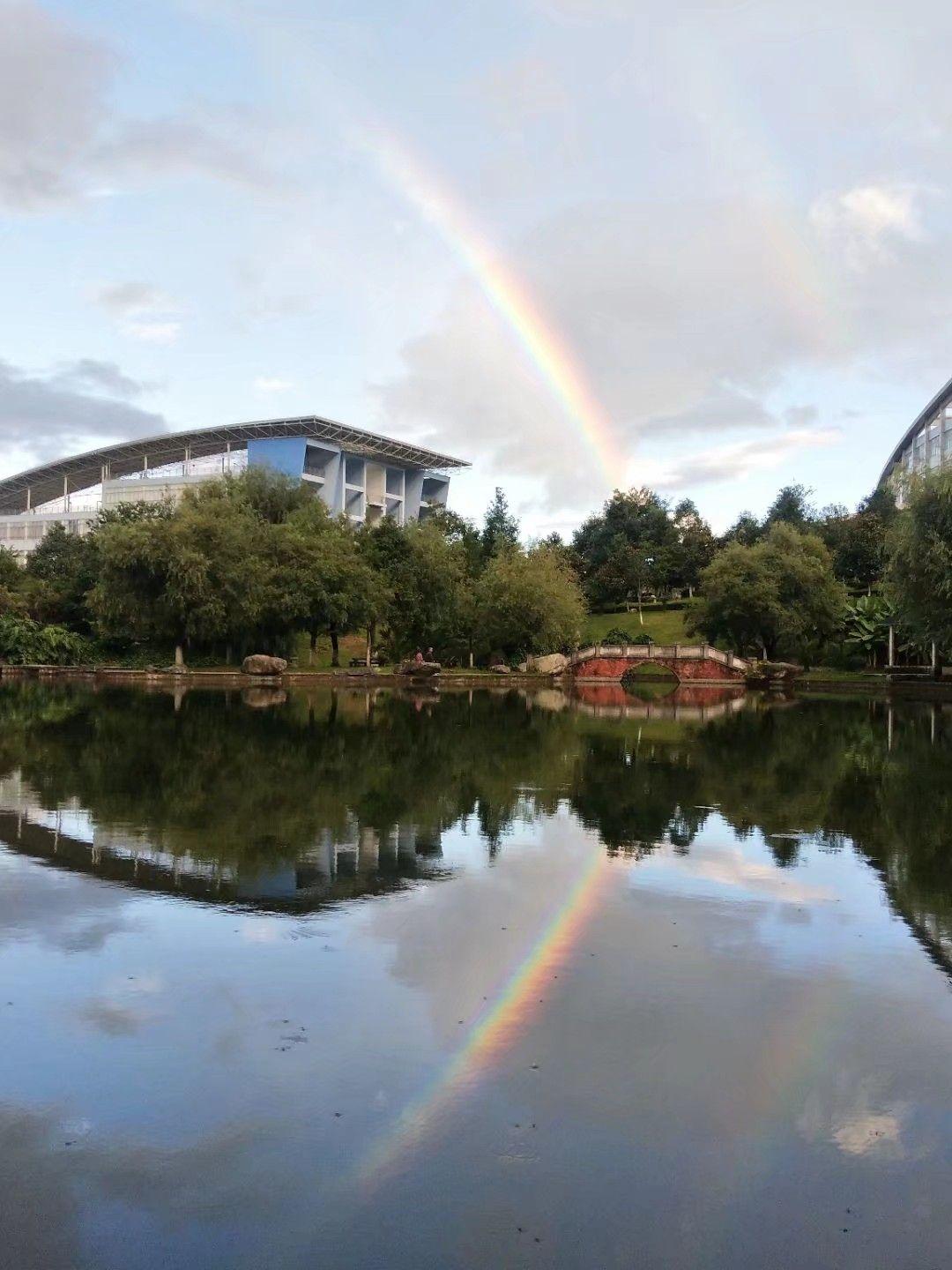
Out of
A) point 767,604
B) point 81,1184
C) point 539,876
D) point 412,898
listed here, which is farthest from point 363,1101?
point 767,604

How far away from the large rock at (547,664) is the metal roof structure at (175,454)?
140 feet

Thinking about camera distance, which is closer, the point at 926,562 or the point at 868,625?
the point at 926,562

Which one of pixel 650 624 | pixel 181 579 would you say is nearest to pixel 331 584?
pixel 181 579

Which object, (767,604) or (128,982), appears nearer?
(128,982)

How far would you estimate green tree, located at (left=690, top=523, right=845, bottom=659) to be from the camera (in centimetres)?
8000

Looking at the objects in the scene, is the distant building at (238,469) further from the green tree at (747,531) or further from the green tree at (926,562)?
the green tree at (926,562)

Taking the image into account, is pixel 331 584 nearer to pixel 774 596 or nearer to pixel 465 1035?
pixel 774 596

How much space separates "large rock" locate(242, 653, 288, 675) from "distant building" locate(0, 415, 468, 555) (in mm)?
45538

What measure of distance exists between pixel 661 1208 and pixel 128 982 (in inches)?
184

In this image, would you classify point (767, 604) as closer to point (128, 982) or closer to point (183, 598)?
point (183, 598)

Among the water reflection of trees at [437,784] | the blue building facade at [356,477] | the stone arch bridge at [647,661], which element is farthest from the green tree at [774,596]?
the water reflection of trees at [437,784]

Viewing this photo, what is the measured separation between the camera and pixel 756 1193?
18.7 feet

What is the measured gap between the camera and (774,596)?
80.1m

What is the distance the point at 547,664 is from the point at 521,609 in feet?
14.3
